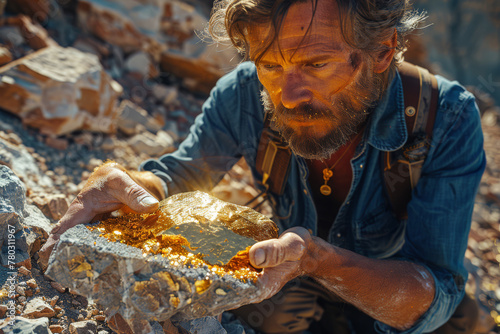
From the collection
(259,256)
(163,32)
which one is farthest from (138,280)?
(163,32)

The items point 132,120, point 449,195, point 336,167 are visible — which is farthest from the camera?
point 132,120

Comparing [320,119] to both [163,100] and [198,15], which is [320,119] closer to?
[163,100]

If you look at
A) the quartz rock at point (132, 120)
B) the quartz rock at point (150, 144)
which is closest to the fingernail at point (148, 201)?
the quartz rock at point (150, 144)

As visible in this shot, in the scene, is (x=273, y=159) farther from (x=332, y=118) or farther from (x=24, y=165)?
(x=24, y=165)

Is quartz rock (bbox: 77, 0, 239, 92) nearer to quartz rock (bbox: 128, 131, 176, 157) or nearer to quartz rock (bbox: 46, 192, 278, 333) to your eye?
quartz rock (bbox: 128, 131, 176, 157)

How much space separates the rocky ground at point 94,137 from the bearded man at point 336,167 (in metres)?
0.33

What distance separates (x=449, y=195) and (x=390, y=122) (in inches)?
18.9

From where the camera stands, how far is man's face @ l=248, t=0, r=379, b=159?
1683 mm

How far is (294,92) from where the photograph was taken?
1.73 meters

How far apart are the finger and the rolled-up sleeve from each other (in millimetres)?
891

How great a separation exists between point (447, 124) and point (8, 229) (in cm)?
220

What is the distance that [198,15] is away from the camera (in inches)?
195

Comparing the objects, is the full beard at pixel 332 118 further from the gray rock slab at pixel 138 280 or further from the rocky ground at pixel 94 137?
the rocky ground at pixel 94 137

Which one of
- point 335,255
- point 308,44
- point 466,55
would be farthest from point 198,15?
point 466,55
